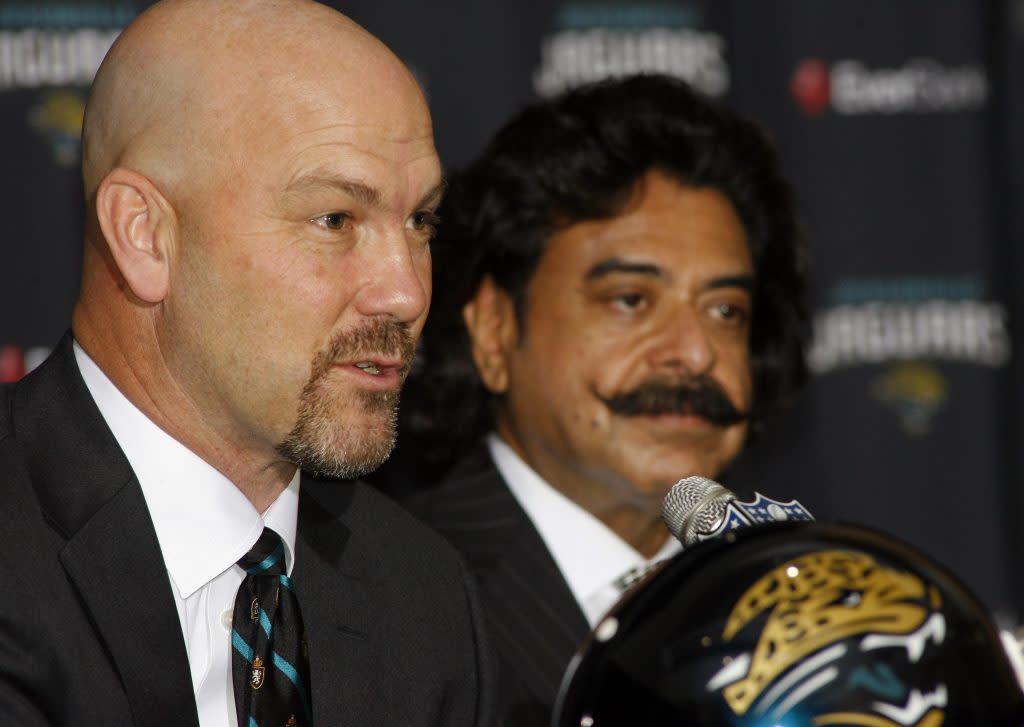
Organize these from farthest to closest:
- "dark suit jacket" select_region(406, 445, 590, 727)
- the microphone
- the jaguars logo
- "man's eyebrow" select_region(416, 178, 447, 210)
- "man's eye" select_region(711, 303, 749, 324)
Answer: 1. "man's eye" select_region(711, 303, 749, 324)
2. "dark suit jacket" select_region(406, 445, 590, 727)
3. "man's eyebrow" select_region(416, 178, 447, 210)
4. the microphone
5. the jaguars logo

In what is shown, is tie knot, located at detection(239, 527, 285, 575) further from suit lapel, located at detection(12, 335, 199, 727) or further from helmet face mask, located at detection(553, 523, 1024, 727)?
helmet face mask, located at detection(553, 523, 1024, 727)

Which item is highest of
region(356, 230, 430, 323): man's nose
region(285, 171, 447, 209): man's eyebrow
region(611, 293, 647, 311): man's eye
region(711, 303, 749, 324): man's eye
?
region(285, 171, 447, 209): man's eyebrow

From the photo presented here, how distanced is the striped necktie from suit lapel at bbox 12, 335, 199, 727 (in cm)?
6

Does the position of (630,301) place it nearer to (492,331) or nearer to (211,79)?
(492,331)

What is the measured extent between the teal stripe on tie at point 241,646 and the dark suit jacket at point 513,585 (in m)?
0.48

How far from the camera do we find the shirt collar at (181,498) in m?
1.25

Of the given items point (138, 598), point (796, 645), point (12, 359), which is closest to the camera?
point (796, 645)

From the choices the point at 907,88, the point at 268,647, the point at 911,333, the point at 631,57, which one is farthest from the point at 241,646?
the point at 907,88

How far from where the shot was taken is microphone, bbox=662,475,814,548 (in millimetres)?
972

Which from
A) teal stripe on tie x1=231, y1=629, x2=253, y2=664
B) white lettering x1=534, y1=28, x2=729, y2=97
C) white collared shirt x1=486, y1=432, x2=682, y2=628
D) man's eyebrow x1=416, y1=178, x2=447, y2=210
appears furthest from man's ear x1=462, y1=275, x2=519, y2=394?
teal stripe on tie x1=231, y1=629, x2=253, y2=664

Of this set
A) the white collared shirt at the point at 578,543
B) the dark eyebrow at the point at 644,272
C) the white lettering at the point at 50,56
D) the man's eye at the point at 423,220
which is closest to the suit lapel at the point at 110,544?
the man's eye at the point at 423,220

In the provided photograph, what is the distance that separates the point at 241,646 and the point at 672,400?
0.96 meters

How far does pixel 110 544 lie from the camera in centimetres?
120

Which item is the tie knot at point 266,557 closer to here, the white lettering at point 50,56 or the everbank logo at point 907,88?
the white lettering at point 50,56
